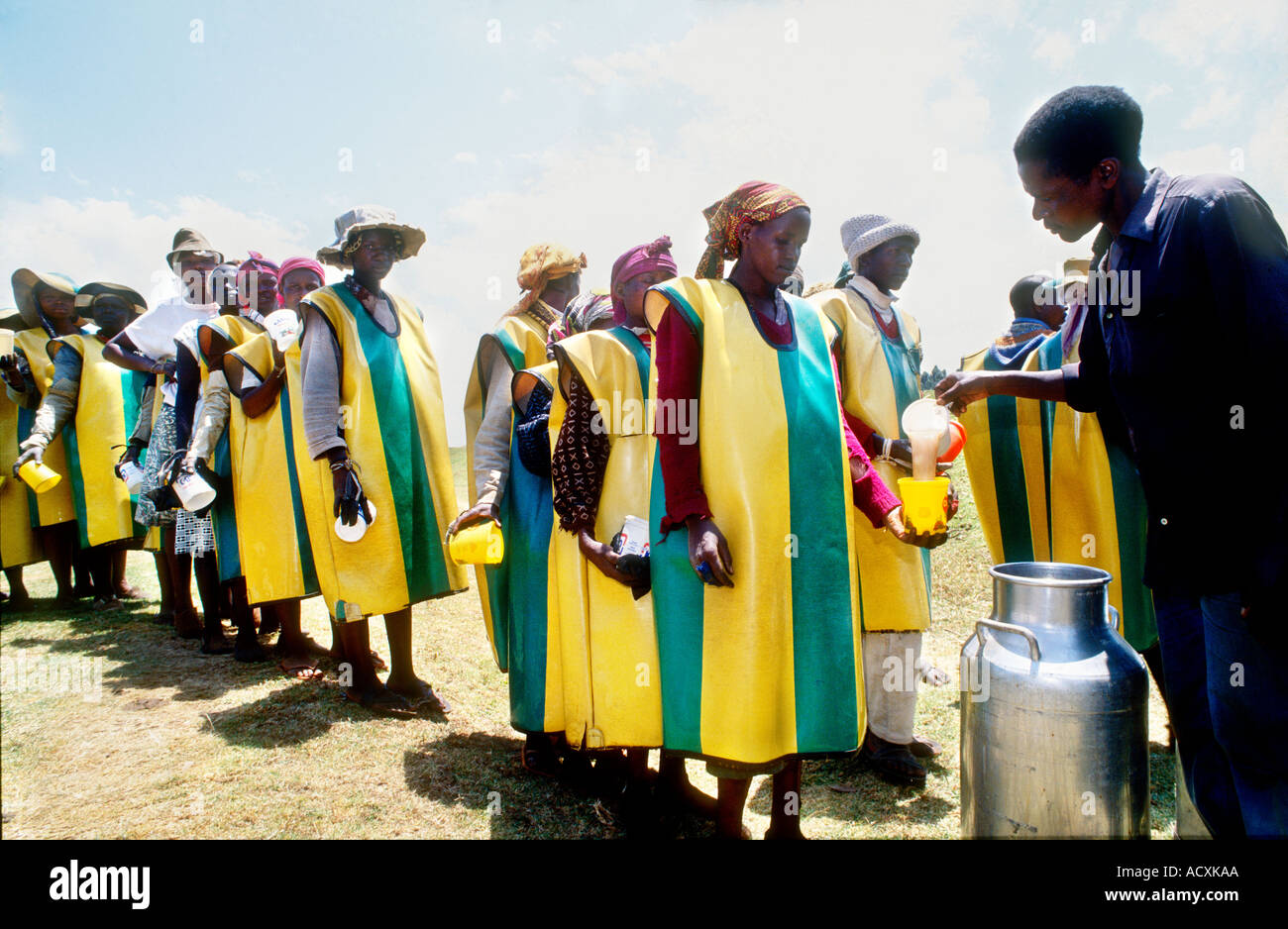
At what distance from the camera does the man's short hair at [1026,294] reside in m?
4.56

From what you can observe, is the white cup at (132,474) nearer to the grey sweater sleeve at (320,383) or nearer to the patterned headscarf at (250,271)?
the patterned headscarf at (250,271)

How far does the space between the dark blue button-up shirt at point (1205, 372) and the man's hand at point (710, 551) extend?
1.21 m

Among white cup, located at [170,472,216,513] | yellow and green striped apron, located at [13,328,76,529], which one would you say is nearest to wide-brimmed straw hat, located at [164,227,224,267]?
yellow and green striped apron, located at [13,328,76,529]

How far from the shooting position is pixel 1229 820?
2078 millimetres

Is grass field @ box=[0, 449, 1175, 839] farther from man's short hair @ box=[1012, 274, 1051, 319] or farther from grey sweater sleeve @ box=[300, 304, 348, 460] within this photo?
man's short hair @ box=[1012, 274, 1051, 319]

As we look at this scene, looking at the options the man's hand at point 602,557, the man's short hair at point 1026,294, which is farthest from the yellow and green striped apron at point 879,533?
the man's short hair at point 1026,294

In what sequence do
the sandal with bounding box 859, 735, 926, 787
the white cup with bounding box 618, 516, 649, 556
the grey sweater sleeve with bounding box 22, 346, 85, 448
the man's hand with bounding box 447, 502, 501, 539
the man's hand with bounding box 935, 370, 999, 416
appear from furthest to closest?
the grey sweater sleeve with bounding box 22, 346, 85, 448
the sandal with bounding box 859, 735, 926, 787
the man's hand with bounding box 447, 502, 501, 539
the man's hand with bounding box 935, 370, 999, 416
the white cup with bounding box 618, 516, 649, 556

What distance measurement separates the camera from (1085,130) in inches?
84.7

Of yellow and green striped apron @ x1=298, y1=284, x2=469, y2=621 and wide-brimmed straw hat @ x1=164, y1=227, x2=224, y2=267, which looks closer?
yellow and green striped apron @ x1=298, y1=284, x2=469, y2=621

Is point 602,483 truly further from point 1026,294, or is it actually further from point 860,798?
point 1026,294

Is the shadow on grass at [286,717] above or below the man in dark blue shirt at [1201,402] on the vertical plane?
below

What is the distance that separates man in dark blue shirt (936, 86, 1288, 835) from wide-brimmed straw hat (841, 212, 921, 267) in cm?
148

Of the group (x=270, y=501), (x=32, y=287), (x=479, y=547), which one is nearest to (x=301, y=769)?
(x=479, y=547)

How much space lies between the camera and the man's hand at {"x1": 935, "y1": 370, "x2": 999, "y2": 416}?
110 inches
